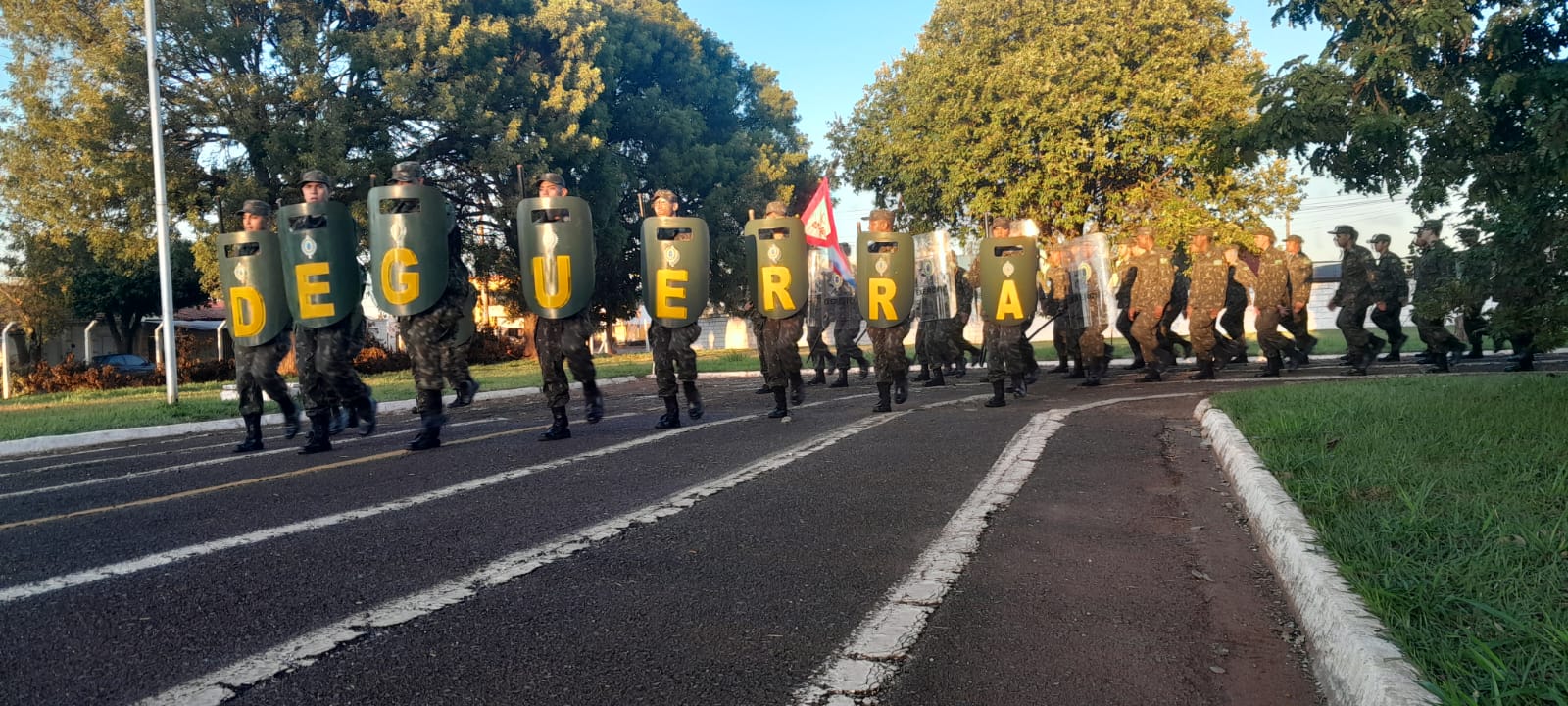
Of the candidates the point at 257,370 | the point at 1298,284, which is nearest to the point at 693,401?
the point at 257,370

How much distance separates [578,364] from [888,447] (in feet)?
8.92

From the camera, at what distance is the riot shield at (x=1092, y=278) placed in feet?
41.6

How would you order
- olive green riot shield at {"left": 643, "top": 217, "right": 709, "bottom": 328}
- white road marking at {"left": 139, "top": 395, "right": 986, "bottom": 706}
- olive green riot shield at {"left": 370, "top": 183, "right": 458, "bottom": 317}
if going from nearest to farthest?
white road marking at {"left": 139, "top": 395, "right": 986, "bottom": 706} < olive green riot shield at {"left": 370, "top": 183, "right": 458, "bottom": 317} < olive green riot shield at {"left": 643, "top": 217, "right": 709, "bottom": 328}

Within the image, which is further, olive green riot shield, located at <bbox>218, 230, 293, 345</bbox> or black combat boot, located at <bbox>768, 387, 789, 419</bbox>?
black combat boot, located at <bbox>768, 387, 789, 419</bbox>

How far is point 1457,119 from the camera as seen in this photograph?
6.91 metres

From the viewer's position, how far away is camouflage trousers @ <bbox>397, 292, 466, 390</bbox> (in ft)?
23.1

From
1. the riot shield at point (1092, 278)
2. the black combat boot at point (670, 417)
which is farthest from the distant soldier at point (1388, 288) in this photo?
the black combat boot at point (670, 417)


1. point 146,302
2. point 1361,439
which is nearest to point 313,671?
point 1361,439

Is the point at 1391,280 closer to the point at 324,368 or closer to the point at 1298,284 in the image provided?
the point at 1298,284

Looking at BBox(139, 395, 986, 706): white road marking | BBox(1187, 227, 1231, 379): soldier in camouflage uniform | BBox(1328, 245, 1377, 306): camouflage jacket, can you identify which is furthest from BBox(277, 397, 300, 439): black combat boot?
BBox(1328, 245, 1377, 306): camouflage jacket

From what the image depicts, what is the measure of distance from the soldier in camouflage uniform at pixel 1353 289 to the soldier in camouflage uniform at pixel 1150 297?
93.0 inches

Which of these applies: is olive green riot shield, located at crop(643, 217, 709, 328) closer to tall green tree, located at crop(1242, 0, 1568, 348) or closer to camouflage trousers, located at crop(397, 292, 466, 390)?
camouflage trousers, located at crop(397, 292, 466, 390)

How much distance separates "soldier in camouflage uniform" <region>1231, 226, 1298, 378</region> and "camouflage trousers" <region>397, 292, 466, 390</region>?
34.8 feet

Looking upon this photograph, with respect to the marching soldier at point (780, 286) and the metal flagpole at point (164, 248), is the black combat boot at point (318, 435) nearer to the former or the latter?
the marching soldier at point (780, 286)
